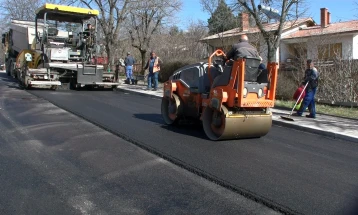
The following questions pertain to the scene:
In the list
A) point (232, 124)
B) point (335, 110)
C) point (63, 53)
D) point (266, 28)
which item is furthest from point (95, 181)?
point (266, 28)

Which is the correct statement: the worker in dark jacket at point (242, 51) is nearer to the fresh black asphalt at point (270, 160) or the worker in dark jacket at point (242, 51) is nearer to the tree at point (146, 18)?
the fresh black asphalt at point (270, 160)

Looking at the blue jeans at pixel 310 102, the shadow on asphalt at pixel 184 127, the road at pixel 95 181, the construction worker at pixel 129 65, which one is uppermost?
the construction worker at pixel 129 65

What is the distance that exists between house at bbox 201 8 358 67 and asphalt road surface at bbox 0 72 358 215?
7240 millimetres

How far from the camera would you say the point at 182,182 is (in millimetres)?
5035

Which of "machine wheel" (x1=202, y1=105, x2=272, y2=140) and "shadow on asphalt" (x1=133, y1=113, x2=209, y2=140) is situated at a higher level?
"machine wheel" (x1=202, y1=105, x2=272, y2=140)

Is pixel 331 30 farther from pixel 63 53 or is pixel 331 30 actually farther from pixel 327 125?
pixel 327 125

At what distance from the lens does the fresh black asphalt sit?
4.63 meters

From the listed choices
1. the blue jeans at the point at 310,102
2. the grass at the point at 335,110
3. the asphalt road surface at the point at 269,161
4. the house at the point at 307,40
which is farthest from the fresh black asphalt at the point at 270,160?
the house at the point at 307,40

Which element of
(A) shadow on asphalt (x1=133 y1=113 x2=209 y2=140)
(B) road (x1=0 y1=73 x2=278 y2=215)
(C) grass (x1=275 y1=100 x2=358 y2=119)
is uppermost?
(C) grass (x1=275 y1=100 x2=358 y2=119)

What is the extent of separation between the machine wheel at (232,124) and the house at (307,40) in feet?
24.0

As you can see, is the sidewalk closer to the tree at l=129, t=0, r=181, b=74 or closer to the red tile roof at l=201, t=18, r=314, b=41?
the red tile roof at l=201, t=18, r=314, b=41

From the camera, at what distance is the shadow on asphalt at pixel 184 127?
8.16 metres

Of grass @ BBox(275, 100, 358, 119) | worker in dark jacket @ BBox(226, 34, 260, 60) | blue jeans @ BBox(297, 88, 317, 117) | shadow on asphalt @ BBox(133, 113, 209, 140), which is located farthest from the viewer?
grass @ BBox(275, 100, 358, 119)

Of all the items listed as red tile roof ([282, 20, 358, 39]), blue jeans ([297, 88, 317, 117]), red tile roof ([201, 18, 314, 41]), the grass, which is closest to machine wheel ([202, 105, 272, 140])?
blue jeans ([297, 88, 317, 117])
